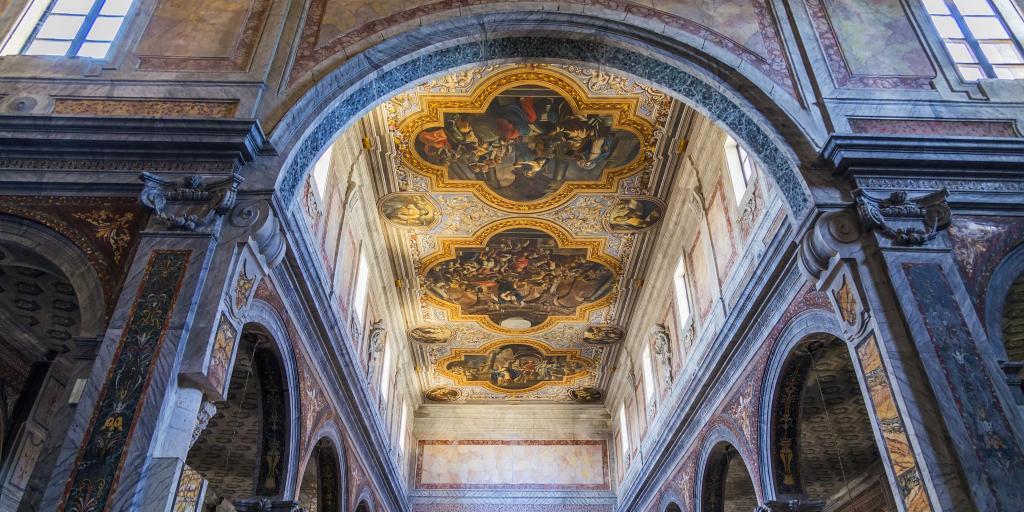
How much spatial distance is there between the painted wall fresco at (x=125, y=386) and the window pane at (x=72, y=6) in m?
4.17

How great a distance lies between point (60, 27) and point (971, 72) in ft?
34.6

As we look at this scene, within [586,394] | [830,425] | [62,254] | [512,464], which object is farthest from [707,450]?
[512,464]

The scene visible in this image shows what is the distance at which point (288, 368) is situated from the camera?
9.10 m

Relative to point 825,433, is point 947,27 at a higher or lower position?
higher

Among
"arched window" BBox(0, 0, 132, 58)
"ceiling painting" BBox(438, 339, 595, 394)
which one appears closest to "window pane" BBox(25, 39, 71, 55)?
"arched window" BBox(0, 0, 132, 58)

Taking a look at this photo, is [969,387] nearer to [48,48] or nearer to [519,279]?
[48,48]

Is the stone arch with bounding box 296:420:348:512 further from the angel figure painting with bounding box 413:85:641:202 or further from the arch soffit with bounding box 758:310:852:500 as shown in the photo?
the arch soffit with bounding box 758:310:852:500

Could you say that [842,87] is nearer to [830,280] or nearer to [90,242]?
[830,280]

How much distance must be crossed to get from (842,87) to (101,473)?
26.5ft

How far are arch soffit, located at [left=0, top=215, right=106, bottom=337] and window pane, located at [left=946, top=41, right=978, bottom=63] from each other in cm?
947

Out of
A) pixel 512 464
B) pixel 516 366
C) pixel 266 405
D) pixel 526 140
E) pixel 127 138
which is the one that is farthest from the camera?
pixel 512 464

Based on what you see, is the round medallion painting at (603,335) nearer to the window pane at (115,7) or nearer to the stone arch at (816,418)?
the stone arch at (816,418)

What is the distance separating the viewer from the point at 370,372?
14.1 m

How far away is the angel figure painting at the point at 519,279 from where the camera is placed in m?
14.9
